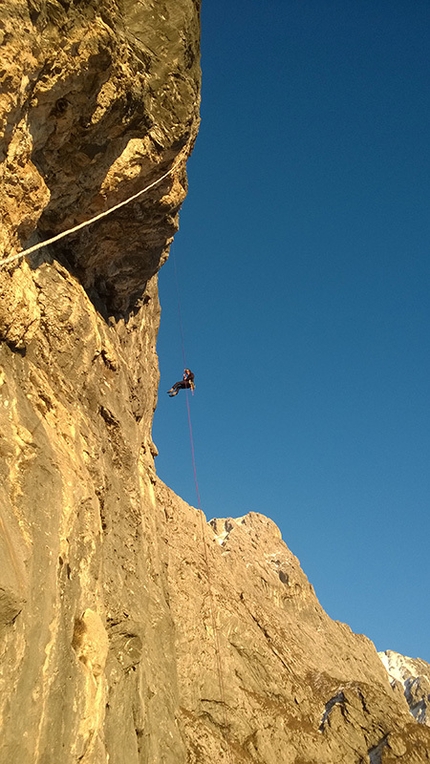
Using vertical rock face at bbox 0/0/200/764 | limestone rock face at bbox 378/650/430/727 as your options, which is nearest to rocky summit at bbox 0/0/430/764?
vertical rock face at bbox 0/0/200/764

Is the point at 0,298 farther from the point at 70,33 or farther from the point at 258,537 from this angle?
the point at 258,537

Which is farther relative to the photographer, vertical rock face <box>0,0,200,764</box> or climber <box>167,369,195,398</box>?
climber <box>167,369,195,398</box>

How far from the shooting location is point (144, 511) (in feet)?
68.2

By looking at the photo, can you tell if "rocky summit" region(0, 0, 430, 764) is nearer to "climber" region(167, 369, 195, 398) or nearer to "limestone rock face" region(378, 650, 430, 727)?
"climber" region(167, 369, 195, 398)

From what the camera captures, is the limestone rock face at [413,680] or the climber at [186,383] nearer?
the climber at [186,383]

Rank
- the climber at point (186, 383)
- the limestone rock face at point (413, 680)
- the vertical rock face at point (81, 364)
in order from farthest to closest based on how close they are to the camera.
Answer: the limestone rock face at point (413, 680)
the climber at point (186, 383)
the vertical rock face at point (81, 364)

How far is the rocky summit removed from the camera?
1007 cm

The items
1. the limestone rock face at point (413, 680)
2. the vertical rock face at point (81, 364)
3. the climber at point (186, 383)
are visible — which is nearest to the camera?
the vertical rock face at point (81, 364)

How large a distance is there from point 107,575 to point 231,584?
29442 mm

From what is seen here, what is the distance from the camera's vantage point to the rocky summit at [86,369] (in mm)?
10070

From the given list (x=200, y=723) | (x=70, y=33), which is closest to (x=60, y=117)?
(x=70, y=33)

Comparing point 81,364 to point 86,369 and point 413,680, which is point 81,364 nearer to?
point 86,369

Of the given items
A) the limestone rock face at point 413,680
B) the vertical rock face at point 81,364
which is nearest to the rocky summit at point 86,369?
the vertical rock face at point 81,364

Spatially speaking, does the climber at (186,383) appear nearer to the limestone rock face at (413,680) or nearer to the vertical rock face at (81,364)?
the vertical rock face at (81,364)
